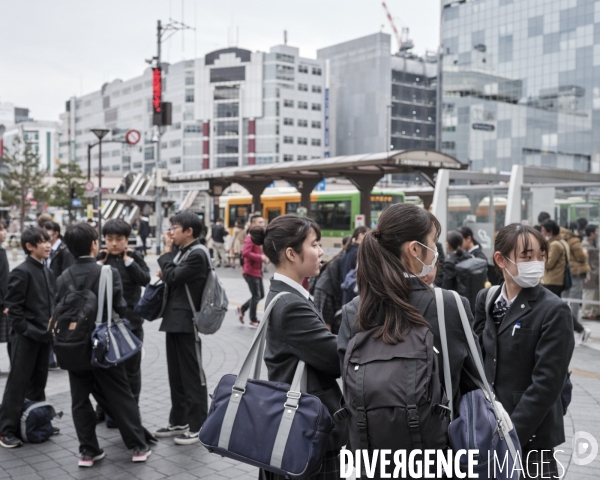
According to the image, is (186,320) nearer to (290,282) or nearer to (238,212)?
(290,282)

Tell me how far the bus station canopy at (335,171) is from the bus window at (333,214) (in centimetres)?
263

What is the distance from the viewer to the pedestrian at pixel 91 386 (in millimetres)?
4598

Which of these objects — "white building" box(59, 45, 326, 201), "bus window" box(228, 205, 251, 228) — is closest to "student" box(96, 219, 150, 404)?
"bus window" box(228, 205, 251, 228)

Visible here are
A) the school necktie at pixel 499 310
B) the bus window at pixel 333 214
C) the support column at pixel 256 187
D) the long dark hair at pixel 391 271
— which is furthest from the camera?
the bus window at pixel 333 214

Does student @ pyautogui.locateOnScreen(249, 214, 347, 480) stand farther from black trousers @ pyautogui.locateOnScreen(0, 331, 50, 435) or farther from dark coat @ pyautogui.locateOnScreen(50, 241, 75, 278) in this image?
dark coat @ pyautogui.locateOnScreen(50, 241, 75, 278)

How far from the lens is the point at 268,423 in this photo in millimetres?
2375

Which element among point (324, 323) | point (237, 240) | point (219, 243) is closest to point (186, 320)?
point (324, 323)

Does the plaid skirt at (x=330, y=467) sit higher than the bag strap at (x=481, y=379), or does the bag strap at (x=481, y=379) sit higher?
the bag strap at (x=481, y=379)

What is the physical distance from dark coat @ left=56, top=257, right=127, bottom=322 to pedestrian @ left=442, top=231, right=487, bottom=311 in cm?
352

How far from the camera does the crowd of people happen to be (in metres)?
2.17

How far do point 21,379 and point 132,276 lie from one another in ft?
3.77

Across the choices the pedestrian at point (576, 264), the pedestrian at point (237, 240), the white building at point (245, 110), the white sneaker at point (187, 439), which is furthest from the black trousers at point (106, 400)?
the white building at point (245, 110)

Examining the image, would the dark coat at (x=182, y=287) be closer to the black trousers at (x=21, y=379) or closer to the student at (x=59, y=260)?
the black trousers at (x=21, y=379)

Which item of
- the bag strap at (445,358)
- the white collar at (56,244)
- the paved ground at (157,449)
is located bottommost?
the paved ground at (157,449)
